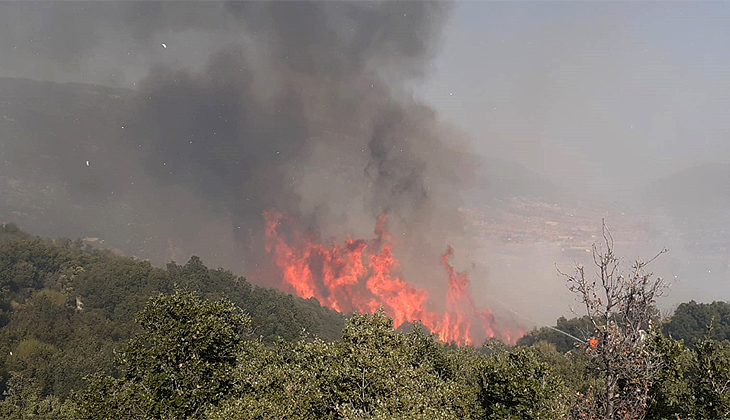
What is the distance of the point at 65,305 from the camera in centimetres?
14838

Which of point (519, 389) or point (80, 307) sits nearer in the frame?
point (519, 389)

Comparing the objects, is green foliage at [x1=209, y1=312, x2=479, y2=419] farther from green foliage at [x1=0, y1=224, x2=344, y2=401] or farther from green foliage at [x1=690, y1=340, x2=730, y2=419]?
green foliage at [x1=0, y1=224, x2=344, y2=401]

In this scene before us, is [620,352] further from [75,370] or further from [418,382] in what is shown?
[75,370]

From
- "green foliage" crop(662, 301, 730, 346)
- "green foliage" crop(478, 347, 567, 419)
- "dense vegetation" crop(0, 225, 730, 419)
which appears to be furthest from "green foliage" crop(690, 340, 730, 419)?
"green foliage" crop(662, 301, 730, 346)

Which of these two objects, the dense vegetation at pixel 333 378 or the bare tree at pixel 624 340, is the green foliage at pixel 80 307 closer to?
the dense vegetation at pixel 333 378

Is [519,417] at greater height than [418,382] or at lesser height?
lesser

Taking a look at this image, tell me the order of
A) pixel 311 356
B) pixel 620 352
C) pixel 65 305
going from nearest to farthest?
pixel 620 352 → pixel 311 356 → pixel 65 305

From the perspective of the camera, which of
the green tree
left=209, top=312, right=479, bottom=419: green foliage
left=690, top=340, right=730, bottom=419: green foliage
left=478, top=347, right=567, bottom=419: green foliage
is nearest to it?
left=209, top=312, right=479, bottom=419: green foliage

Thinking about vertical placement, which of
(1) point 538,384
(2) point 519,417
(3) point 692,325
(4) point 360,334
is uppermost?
(3) point 692,325

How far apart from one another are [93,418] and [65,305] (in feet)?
484

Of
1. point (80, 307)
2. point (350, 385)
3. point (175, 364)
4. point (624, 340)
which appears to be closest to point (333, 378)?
point (350, 385)

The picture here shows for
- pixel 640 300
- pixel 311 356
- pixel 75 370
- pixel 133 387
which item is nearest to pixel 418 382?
pixel 311 356

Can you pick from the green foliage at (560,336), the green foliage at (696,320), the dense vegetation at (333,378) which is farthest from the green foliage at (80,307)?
the green foliage at (696,320)

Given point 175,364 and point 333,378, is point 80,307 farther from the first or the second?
point 333,378
